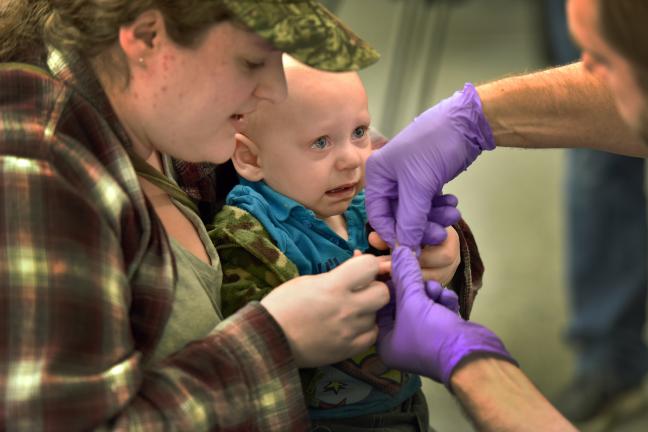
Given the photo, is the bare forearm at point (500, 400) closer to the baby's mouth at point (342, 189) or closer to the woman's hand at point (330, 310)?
the woman's hand at point (330, 310)

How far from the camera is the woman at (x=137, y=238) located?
Answer: 134 cm

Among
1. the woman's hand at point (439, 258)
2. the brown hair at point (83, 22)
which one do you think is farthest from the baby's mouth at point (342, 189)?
the brown hair at point (83, 22)

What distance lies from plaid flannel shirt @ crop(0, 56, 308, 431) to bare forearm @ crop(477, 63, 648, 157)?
790 mm

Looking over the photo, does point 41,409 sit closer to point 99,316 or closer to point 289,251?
point 99,316

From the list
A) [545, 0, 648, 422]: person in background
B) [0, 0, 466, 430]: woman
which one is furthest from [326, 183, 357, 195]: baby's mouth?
[545, 0, 648, 422]: person in background

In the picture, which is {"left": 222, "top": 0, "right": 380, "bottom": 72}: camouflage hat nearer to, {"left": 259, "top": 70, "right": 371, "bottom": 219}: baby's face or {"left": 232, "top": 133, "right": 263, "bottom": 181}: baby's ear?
{"left": 259, "top": 70, "right": 371, "bottom": 219}: baby's face

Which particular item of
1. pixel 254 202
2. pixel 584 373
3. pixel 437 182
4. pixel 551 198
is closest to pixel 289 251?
pixel 254 202

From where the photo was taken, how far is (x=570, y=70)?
2.13 meters

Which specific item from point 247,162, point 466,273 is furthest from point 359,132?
point 466,273

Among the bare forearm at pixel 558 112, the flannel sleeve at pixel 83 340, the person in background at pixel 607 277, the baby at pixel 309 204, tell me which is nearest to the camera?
the flannel sleeve at pixel 83 340

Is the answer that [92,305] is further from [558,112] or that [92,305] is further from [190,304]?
[558,112]

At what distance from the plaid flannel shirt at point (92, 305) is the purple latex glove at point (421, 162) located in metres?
0.44

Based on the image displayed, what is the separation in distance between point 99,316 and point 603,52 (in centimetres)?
76

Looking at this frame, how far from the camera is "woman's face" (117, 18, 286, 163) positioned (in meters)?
1.48
